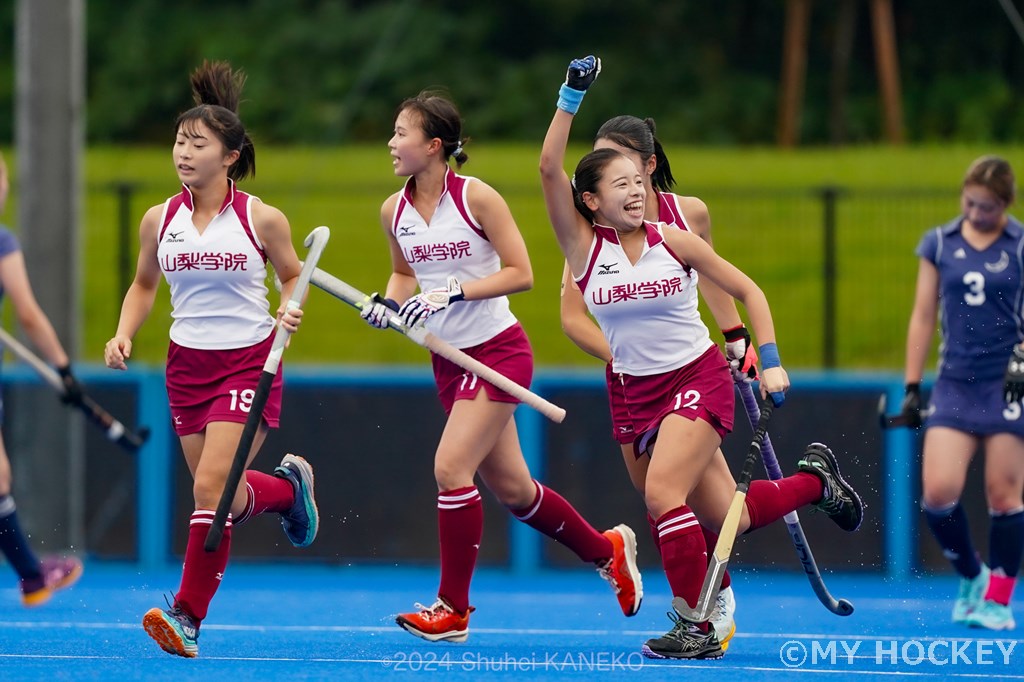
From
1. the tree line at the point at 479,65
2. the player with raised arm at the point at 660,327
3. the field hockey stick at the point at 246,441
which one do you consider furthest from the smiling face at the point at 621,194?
the tree line at the point at 479,65

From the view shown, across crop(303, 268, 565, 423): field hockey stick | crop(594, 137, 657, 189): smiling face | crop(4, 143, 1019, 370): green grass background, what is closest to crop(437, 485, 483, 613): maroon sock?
crop(303, 268, 565, 423): field hockey stick

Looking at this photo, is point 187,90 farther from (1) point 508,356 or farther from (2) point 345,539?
(1) point 508,356

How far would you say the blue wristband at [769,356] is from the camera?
20.1 feet

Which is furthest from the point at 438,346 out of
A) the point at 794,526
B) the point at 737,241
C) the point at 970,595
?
the point at 737,241

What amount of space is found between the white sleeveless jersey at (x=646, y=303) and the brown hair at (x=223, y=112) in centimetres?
132

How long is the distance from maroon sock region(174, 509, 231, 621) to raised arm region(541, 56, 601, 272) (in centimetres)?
155

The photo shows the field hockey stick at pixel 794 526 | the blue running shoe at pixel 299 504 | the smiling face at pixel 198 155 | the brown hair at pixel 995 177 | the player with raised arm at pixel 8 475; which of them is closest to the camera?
the smiling face at pixel 198 155

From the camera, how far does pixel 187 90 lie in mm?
23203

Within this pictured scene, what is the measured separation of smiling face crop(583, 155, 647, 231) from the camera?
20.4ft

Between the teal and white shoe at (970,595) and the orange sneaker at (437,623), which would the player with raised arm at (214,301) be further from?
the teal and white shoe at (970,595)

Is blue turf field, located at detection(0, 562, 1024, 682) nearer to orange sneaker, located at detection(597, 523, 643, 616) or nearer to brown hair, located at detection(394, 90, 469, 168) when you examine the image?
orange sneaker, located at detection(597, 523, 643, 616)

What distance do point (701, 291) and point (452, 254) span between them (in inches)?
36.6

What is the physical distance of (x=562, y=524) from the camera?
6.99 m

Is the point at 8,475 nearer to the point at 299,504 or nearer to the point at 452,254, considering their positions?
the point at 299,504
